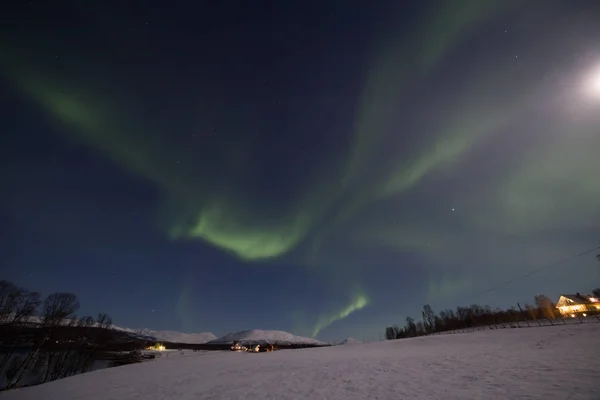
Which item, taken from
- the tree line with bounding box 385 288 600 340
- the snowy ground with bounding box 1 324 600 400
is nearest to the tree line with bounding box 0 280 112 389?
the snowy ground with bounding box 1 324 600 400

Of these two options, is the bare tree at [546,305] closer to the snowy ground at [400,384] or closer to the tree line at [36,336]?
the snowy ground at [400,384]

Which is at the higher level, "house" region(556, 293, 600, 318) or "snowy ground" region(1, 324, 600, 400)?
"house" region(556, 293, 600, 318)

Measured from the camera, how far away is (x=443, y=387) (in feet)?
43.8

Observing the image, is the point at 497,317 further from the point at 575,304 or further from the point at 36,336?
the point at 36,336

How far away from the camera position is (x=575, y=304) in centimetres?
11088

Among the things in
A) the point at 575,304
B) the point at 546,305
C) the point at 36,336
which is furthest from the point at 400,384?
the point at 546,305

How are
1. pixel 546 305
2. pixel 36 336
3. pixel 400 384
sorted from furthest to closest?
pixel 546 305, pixel 36 336, pixel 400 384

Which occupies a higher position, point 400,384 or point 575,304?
point 575,304

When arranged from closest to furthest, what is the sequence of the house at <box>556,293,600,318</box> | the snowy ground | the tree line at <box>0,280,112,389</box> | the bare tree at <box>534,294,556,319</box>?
the snowy ground < the tree line at <box>0,280,112,389</box> < the house at <box>556,293,600,318</box> < the bare tree at <box>534,294,556,319</box>

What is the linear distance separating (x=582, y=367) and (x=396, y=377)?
416 inches

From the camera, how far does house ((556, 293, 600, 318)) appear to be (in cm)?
10412

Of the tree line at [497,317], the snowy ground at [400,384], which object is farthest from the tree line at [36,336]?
the tree line at [497,317]

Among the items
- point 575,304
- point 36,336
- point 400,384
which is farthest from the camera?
point 575,304

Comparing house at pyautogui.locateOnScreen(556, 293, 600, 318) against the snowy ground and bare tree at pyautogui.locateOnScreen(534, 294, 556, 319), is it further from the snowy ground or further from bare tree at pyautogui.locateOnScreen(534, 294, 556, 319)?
the snowy ground
